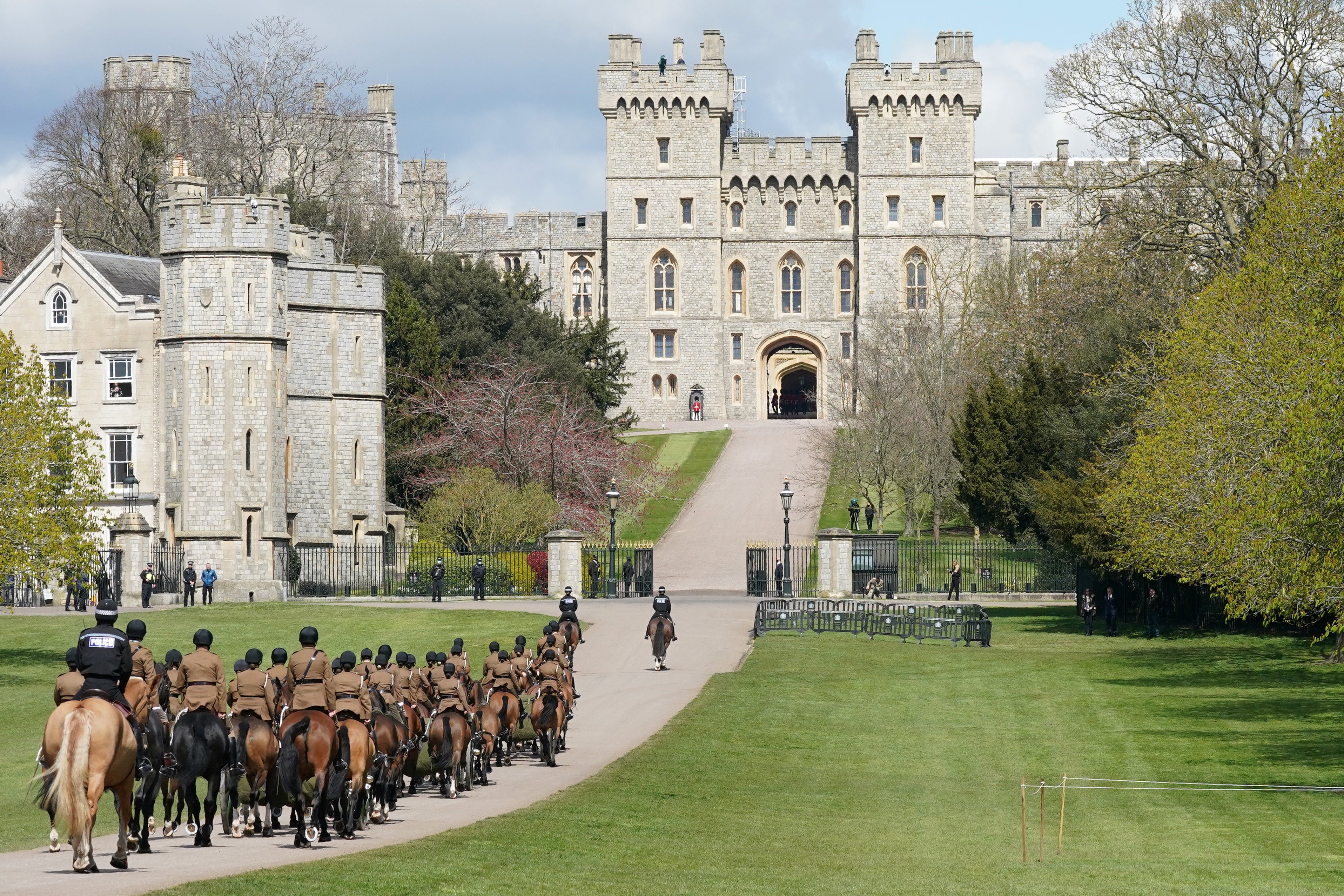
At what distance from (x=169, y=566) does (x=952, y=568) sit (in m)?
20.7

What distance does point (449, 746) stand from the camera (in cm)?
1950

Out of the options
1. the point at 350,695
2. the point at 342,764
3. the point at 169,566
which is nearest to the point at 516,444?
the point at 169,566

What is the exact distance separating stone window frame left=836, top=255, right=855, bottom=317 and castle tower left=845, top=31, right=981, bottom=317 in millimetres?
2189

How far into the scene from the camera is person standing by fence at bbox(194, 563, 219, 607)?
157ft

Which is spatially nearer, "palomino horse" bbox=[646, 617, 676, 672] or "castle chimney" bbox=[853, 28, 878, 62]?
"palomino horse" bbox=[646, 617, 676, 672]

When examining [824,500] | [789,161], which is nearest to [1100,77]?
[824,500]

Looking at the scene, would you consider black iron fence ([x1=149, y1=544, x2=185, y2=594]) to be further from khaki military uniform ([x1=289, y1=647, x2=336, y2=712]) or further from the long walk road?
khaki military uniform ([x1=289, y1=647, x2=336, y2=712])

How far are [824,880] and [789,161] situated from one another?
83.9 m

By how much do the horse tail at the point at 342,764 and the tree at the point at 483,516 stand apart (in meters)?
36.1

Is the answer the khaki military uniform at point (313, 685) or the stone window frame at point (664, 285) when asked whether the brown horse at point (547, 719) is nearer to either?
the khaki military uniform at point (313, 685)

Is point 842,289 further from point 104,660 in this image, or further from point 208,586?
point 104,660

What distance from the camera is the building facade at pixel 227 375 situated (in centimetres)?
5025

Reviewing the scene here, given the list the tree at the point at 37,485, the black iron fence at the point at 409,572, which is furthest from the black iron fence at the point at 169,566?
the tree at the point at 37,485

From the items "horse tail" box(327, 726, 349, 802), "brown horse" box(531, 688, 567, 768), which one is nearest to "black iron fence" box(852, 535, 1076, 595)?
"brown horse" box(531, 688, 567, 768)
